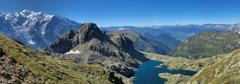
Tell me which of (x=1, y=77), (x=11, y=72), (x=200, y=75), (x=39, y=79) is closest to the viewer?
(x=1, y=77)

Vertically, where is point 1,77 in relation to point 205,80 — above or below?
above

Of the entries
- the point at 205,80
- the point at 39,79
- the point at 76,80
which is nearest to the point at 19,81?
the point at 39,79

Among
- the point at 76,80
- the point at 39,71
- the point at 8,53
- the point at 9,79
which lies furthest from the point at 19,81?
the point at 76,80

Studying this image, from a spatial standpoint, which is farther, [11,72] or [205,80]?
[205,80]

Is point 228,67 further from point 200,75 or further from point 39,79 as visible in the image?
point 39,79

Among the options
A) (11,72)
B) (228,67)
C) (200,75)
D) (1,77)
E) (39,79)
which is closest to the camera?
(1,77)

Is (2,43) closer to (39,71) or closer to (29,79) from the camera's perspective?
(39,71)

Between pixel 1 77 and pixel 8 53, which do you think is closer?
pixel 1 77

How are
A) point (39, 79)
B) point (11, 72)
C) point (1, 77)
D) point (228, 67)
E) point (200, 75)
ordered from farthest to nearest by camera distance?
point (200, 75) → point (228, 67) → point (39, 79) → point (11, 72) → point (1, 77)
